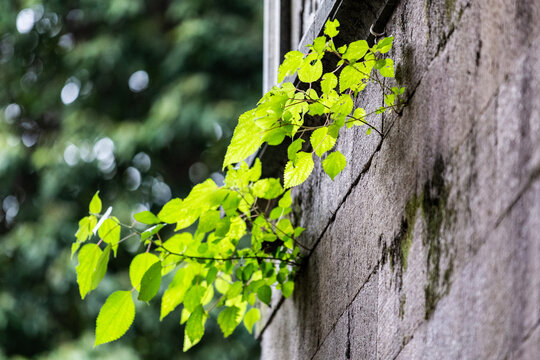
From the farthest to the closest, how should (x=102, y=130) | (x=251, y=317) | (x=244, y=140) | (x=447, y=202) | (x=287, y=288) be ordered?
A: (x=102, y=130), (x=251, y=317), (x=287, y=288), (x=244, y=140), (x=447, y=202)

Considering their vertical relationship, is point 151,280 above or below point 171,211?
below

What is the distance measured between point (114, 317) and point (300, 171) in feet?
1.55

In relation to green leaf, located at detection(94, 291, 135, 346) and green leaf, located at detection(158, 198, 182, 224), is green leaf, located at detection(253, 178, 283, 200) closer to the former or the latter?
green leaf, located at detection(158, 198, 182, 224)

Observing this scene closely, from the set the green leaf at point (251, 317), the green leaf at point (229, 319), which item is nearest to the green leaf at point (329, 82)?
the green leaf at point (229, 319)

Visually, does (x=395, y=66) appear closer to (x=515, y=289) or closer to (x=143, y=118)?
(x=515, y=289)

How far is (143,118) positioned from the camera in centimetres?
843

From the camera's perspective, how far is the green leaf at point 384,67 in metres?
1.18

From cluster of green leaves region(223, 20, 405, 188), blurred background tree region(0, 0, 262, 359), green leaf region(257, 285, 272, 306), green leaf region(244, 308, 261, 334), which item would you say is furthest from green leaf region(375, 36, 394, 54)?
blurred background tree region(0, 0, 262, 359)

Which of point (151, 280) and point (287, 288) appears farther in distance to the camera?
point (287, 288)

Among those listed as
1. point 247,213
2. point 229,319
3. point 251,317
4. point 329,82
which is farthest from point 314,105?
point 251,317

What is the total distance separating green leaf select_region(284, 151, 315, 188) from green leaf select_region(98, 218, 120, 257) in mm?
387

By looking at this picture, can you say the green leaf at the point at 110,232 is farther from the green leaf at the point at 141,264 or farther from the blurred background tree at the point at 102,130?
the blurred background tree at the point at 102,130

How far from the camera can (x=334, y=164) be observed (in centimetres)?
125

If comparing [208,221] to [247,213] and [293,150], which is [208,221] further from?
[293,150]
